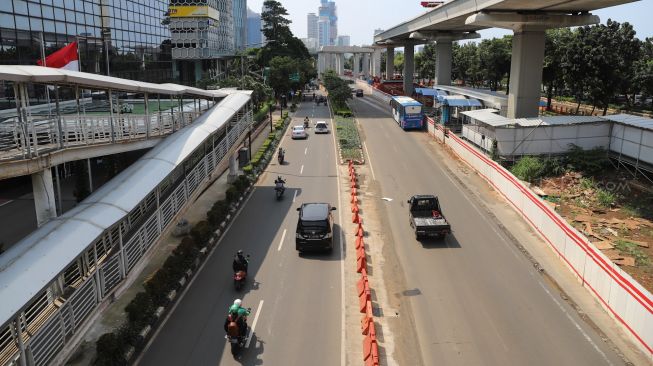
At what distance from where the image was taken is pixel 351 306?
16.7 m

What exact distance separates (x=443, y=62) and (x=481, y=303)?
57.9 meters

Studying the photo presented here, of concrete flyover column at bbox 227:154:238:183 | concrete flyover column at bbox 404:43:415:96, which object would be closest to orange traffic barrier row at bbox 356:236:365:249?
concrete flyover column at bbox 227:154:238:183

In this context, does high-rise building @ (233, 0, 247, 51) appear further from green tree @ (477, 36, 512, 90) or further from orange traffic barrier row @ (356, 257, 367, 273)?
orange traffic barrier row @ (356, 257, 367, 273)

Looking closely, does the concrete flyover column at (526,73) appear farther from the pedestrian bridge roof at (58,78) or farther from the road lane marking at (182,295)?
the pedestrian bridge roof at (58,78)

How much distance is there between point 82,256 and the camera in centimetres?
1310

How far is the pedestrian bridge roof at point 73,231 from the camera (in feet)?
32.5

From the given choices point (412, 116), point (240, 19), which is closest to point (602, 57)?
point (412, 116)

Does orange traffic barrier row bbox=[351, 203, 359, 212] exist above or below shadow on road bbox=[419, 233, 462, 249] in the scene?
above

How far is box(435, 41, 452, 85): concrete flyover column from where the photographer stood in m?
69.7

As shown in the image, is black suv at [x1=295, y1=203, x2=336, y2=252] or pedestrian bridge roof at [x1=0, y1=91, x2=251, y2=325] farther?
black suv at [x1=295, y1=203, x2=336, y2=252]

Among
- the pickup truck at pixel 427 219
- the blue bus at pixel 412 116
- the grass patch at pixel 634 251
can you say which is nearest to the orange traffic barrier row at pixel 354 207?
the pickup truck at pixel 427 219

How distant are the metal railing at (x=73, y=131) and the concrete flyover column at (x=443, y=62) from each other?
2028 inches

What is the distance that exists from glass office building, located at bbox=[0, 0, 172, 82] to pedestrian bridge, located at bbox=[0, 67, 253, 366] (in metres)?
13.4

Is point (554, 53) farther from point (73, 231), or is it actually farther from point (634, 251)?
point (73, 231)
